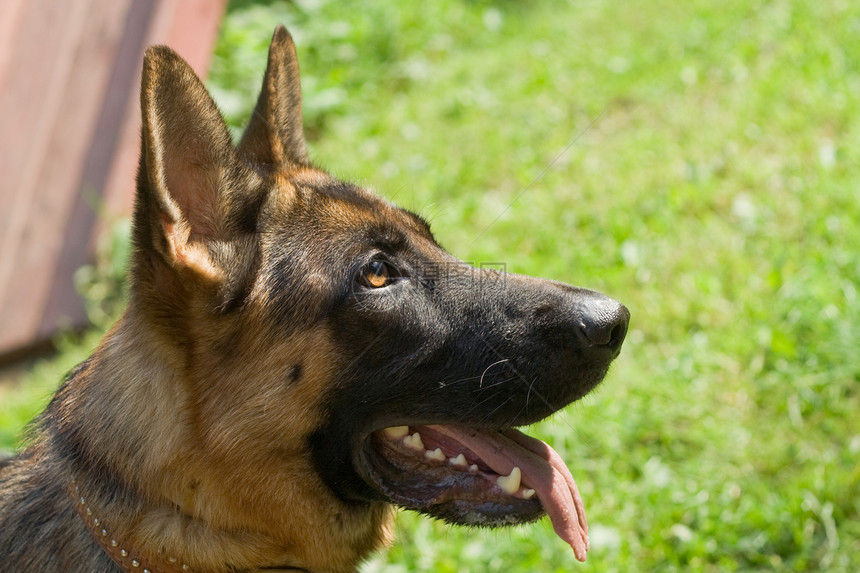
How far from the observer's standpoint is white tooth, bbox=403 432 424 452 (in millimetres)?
2852

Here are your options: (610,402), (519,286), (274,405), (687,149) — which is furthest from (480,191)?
(274,405)

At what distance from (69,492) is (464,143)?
495 cm

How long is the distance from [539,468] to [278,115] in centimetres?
169

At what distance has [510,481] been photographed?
2.78 m

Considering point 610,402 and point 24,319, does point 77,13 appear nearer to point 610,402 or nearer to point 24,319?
point 24,319

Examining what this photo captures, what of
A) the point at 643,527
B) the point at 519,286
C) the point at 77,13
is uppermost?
the point at 77,13

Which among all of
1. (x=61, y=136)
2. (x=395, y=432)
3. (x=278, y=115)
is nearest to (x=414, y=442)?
(x=395, y=432)

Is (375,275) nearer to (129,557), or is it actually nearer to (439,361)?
(439,361)

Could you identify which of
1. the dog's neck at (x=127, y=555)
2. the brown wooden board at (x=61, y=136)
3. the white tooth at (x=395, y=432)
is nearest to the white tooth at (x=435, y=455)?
the white tooth at (x=395, y=432)

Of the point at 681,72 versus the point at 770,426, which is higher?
the point at 681,72

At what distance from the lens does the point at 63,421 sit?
2834mm

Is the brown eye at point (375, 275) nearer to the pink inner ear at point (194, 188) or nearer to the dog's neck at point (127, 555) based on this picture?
the pink inner ear at point (194, 188)

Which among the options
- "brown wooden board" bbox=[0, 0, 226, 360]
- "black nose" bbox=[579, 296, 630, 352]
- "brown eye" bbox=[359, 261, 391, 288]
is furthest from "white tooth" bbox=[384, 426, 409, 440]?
→ "brown wooden board" bbox=[0, 0, 226, 360]

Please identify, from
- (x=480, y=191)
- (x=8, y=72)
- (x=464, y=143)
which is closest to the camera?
(x=8, y=72)
